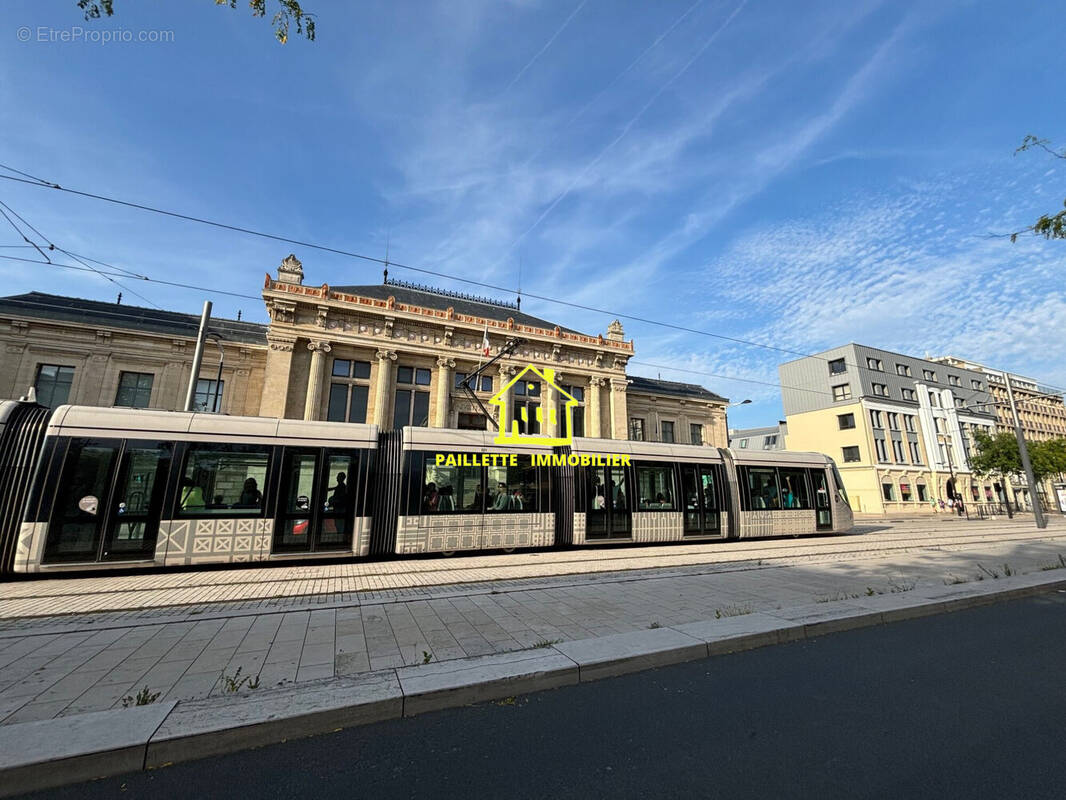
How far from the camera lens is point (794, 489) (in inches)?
615

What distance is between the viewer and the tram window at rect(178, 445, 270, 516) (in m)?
9.02

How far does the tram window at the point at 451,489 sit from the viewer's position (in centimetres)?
1099

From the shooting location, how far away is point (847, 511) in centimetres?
1688

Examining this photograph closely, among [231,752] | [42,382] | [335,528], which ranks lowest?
[231,752]

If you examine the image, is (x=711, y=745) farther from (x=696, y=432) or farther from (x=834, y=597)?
(x=696, y=432)

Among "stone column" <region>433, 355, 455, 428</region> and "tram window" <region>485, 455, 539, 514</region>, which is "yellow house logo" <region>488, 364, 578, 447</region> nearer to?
"stone column" <region>433, 355, 455, 428</region>

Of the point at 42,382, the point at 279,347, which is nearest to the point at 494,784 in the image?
the point at 279,347

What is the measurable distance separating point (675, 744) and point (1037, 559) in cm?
1355

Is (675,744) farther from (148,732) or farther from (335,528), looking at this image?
(335,528)

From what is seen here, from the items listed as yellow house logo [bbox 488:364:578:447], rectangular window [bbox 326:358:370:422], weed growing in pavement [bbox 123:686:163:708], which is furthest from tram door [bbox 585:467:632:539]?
rectangular window [bbox 326:358:370:422]

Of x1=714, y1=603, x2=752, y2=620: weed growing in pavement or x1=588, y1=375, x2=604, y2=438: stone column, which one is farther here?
x1=588, y1=375, x2=604, y2=438: stone column

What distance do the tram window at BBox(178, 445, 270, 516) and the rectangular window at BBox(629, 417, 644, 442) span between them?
94.3ft

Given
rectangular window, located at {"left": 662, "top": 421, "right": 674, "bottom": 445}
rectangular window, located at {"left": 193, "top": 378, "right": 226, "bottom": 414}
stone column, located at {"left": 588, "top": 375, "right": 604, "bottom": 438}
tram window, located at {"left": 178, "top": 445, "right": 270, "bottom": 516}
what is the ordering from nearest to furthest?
tram window, located at {"left": 178, "top": 445, "right": 270, "bottom": 516} < rectangular window, located at {"left": 193, "top": 378, "right": 226, "bottom": 414} < stone column, located at {"left": 588, "top": 375, "right": 604, "bottom": 438} < rectangular window, located at {"left": 662, "top": 421, "right": 674, "bottom": 445}

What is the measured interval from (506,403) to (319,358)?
11.5m
